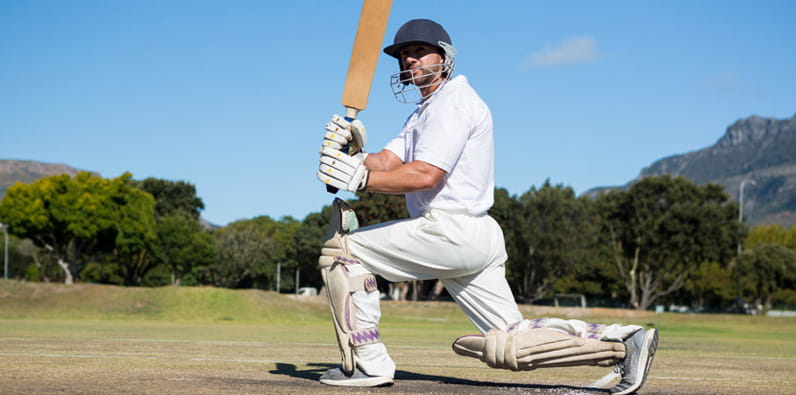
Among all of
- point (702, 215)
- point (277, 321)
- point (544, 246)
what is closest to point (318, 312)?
point (277, 321)

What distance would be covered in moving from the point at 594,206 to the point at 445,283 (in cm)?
6210

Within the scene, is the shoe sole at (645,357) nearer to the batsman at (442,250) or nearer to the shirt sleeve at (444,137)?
the batsman at (442,250)

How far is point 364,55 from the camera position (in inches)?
226

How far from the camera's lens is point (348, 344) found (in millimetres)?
5418

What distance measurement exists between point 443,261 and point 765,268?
220 feet

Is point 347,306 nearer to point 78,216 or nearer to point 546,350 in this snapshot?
point 546,350

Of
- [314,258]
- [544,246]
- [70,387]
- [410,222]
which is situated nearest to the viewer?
[70,387]

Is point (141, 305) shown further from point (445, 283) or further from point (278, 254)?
point (278, 254)

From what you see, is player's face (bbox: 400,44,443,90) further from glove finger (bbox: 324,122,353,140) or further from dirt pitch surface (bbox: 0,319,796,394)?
dirt pitch surface (bbox: 0,319,796,394)

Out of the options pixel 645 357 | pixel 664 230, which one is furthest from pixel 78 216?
pixel 645 357

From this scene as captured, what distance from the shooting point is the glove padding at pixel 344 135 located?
540cm

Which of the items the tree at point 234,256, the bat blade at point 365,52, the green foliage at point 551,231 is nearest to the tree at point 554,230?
the green foliage at point 551,231

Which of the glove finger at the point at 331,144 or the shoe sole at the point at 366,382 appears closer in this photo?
the shoe sole at the point at 366,382

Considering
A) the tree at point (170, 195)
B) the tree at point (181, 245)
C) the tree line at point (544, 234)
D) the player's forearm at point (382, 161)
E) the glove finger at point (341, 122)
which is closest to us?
the glove finger at point (341, 122)
